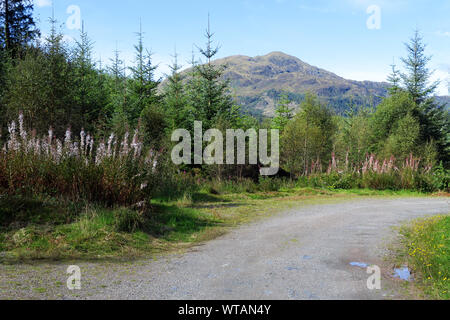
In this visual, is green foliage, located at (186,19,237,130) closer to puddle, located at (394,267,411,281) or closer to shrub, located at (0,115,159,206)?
shrub, located at (0,115,159,206)

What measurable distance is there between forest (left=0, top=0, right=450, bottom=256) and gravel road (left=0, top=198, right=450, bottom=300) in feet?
7.50

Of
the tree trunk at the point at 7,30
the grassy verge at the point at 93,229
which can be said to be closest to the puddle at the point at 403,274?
the grassy verge at the point at 93,229

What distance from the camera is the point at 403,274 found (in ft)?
18.2

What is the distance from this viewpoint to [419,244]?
273 inches

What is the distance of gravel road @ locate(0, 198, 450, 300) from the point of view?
15.1 feet

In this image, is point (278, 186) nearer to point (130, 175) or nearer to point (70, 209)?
point (130, 175)

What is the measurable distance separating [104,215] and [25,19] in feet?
100

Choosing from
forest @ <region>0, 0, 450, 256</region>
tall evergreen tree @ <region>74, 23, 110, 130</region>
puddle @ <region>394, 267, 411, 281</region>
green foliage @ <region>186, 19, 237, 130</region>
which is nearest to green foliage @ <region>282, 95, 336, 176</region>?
forest @ <region>0, 0, 450, 256</region>

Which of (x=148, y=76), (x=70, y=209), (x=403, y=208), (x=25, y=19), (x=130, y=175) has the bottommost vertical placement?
(x=403, y=208)

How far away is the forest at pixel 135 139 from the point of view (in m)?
8.56

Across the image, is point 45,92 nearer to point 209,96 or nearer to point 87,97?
point 87,97

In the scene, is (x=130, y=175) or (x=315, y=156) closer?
(x=130, y=175)

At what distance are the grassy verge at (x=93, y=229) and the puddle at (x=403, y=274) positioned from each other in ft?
12.8
